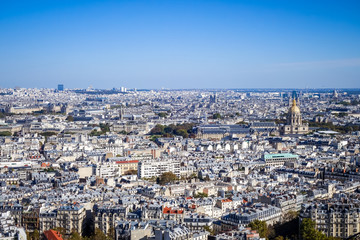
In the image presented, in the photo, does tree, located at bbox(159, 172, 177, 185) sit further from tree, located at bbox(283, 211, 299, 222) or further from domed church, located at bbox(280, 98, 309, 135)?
domed church, located at bbox(280, 98, 309, 135)

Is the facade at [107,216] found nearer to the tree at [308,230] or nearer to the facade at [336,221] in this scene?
the tree at [308,230]

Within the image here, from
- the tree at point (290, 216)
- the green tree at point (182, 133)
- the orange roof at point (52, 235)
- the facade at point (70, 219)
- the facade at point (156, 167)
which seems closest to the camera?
the orange roof at point (52, 235)

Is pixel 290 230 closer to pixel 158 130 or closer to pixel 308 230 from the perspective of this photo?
pixel 308 230

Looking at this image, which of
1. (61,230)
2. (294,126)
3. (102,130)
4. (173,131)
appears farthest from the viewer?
(102,130)

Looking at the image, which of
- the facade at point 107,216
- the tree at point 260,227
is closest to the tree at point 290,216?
the tree at point 260,227

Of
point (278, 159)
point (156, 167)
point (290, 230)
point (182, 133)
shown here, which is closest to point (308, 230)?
point (290, 230)

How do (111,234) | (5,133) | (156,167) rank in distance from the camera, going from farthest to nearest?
(5,133) → (156,167) → (111,234)
